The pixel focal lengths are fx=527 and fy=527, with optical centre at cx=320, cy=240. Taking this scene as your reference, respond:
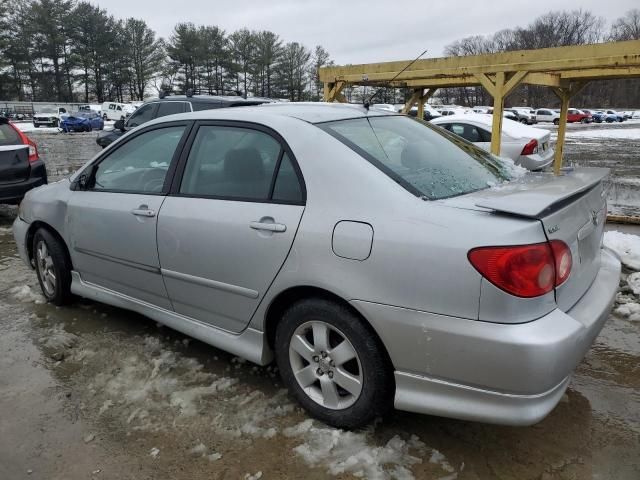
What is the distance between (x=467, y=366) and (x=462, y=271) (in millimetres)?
388

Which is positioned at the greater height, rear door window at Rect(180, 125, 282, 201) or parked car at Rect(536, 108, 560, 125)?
parked car at Rect(536, 108, 560, 125)

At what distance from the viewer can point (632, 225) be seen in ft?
22.2

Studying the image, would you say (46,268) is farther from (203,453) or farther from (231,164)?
(203,453)

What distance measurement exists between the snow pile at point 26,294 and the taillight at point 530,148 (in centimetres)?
775

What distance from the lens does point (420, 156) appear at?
112 inches

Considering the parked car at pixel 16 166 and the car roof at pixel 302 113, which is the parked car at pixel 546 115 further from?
the car roof at pixel 302 113

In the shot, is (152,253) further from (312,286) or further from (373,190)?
(373,190)

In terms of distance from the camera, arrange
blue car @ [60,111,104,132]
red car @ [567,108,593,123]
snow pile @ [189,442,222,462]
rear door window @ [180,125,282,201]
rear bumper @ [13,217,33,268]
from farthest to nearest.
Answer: red car @ [567,108,593,123] → blue car @ [60,111,104,132] → rear bumper @ [13,217,33,268] → rear door window @ [180,125,282,201] → snow pile @ [189,442,222,462]

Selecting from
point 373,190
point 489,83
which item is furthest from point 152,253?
point 489,83

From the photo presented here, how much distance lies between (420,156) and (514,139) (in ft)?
23.6

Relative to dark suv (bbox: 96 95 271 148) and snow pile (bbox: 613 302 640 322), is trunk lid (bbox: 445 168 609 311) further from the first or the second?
dark suv (bbox: 96 95 271 148)

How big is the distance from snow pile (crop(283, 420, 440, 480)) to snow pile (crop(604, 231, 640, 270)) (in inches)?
133

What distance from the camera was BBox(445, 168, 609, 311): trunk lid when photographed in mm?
2148

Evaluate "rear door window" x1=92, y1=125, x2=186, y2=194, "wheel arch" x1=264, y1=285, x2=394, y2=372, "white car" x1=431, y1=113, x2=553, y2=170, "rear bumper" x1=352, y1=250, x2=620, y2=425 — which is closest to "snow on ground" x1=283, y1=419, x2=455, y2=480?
"rear bumper" x1=352, y1=250, x2=620, y2=425
